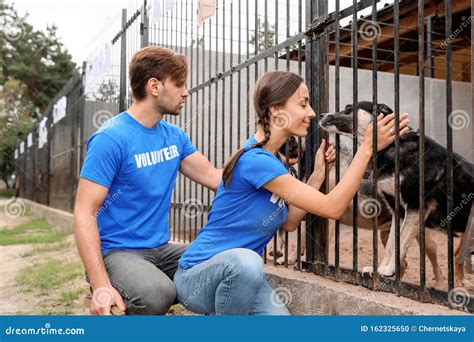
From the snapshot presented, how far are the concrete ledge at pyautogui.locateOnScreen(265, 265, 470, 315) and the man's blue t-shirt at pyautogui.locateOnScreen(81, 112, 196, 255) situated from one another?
79 cm

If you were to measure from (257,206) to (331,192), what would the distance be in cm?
39

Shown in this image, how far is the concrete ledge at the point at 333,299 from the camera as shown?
2441 millimetres

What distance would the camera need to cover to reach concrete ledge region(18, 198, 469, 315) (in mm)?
2445

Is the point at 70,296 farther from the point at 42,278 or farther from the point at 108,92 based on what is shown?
the point at 108,92

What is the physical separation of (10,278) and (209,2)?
14.7 ft

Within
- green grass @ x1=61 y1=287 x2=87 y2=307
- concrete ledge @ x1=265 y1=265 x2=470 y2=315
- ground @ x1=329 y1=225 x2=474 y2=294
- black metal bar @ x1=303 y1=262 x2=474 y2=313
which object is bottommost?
green grass @ x1=61 y1=287 x2=87 y2=307

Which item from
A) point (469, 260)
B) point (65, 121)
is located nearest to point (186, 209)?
point (469, 260)

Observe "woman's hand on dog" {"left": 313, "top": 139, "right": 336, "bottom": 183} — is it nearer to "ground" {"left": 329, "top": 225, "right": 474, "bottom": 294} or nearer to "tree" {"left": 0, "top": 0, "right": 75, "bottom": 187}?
"ground" {"left": 329, "top": 225, "right": 474, "bottom": 294}

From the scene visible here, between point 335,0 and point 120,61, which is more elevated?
point 120,61

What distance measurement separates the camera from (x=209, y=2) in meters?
4.93

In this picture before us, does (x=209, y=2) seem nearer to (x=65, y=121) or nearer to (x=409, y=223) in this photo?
(x=409, y=223)

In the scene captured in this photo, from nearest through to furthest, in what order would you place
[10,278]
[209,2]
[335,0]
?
1. [335,0]
2. [209,2]
3. [10,278]

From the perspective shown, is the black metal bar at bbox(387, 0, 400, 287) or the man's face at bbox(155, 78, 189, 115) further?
the man's face at bbox(155, 78, 189, 115)

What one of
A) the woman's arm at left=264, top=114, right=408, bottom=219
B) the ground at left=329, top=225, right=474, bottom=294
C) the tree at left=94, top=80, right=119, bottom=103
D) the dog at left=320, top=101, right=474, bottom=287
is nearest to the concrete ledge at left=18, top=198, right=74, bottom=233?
the tree at left=94, top=80, right=119, bottom=103
